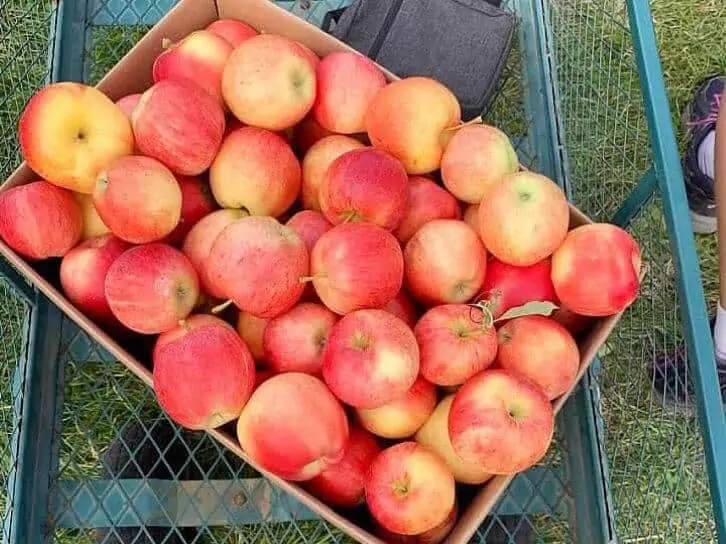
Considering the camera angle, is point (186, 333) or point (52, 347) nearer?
point (186, 333)

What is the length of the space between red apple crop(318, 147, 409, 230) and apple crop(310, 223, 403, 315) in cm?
3

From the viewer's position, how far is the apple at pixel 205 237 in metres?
0.92

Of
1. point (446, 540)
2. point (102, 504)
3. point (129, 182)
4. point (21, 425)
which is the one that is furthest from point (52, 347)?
point (446, 540)

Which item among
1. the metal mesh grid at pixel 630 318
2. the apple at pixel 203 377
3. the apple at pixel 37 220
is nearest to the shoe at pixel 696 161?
the metal mesh grid at pixel 630 318

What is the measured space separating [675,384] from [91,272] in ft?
2.38

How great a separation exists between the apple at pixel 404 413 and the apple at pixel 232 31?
511 millimetres

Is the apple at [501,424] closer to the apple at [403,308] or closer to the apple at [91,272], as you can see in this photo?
the apple at [403,308]

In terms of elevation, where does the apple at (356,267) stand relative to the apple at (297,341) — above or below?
above

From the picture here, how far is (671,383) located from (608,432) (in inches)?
5.0

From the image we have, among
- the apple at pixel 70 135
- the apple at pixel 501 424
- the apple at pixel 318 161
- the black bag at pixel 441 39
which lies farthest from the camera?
the black bag at pixel 441 39

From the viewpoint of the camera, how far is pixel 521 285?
3.02 feet

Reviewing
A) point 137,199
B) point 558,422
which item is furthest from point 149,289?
point 558,422

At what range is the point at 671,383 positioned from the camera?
1240 millimetres

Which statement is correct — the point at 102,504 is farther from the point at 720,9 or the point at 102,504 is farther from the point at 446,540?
the point at 720,9
